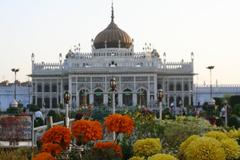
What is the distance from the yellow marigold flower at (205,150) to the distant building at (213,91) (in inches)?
2304

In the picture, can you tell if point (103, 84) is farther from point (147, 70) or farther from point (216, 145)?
point (216, 145)

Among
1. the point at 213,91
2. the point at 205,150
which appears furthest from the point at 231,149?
the point at 213,91

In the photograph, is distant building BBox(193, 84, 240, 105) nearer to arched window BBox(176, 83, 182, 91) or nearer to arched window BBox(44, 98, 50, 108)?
A: arched window BBox(176, 83, 182, 91)

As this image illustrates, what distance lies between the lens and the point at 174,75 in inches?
2511

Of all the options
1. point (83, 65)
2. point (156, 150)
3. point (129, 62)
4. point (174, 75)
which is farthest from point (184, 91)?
point (156, 150)

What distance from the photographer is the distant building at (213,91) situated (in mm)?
64319

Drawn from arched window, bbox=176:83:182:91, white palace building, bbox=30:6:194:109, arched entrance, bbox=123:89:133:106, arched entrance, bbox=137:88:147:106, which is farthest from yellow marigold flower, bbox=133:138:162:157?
arched window, bbox=176:83:182:91

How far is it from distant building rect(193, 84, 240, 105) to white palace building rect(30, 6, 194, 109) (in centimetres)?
153

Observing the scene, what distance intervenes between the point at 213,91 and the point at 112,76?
1250 cm

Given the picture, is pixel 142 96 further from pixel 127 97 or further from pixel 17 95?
pixel 17 95

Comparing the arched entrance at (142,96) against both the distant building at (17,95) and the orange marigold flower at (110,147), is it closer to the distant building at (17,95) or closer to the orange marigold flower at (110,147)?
the distant building at (17,95)

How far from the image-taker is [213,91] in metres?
64.8

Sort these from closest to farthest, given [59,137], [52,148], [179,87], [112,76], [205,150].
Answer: [205,150] → [52,148] → [59,137] → [112,76] → [179,87]

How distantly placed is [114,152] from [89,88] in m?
55.3
